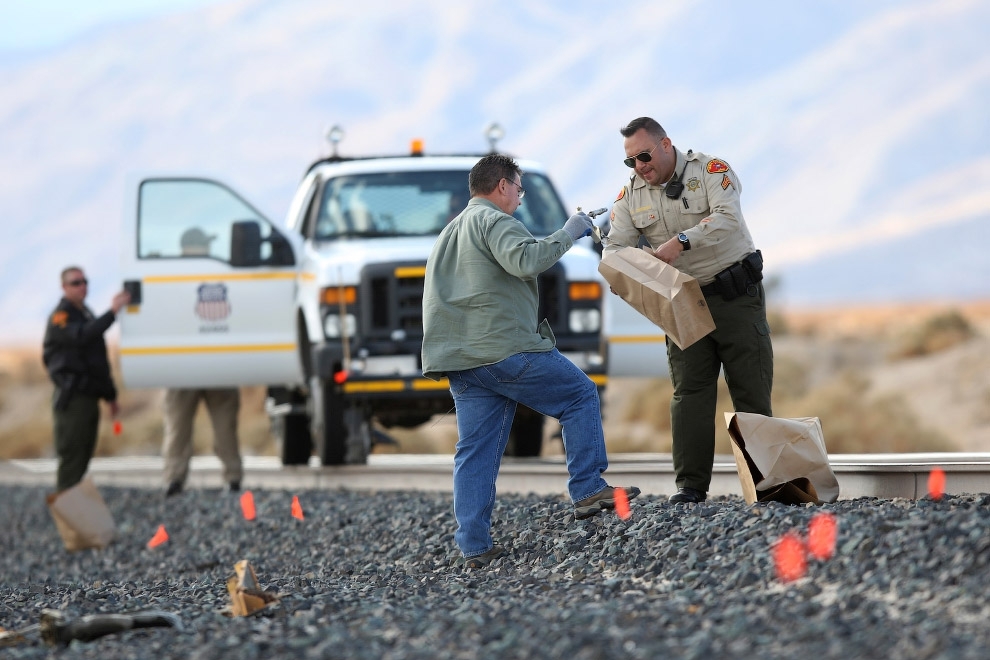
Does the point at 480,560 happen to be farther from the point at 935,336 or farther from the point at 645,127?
the point at 935,336

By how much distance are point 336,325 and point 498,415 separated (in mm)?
4731

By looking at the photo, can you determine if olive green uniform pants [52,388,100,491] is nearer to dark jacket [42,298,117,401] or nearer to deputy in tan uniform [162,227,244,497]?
dark jacket [42,298,117,401]

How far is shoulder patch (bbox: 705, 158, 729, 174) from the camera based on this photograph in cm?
754


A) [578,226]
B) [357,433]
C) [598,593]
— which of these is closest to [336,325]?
[357,433]

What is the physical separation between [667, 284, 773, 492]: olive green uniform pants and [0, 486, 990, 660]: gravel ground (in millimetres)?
326

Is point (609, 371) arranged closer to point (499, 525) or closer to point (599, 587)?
point (499, 525)

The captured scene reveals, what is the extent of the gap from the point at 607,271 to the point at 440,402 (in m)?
5.27

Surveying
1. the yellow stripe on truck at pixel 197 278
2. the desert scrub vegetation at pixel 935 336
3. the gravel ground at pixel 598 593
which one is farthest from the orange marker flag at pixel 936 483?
the desert scrub vegetation at pixel 935 336

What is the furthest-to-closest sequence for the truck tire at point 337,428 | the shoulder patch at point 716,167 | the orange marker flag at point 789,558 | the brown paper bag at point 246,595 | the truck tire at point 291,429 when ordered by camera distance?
the truck tire at point 291,429
the truck tire at point 337,428
the shoulder patch at point 716,167
the brown paper bag at point 246,595
the orange marker flag at point 789,558

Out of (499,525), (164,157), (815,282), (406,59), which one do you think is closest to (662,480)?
(499,525)

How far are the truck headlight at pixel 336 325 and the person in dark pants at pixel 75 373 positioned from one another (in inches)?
69.8

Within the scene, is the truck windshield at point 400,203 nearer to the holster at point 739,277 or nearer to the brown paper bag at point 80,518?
the brown paper bag at point 80,518

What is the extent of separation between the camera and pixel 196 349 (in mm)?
12352

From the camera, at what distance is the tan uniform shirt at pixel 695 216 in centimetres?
743
